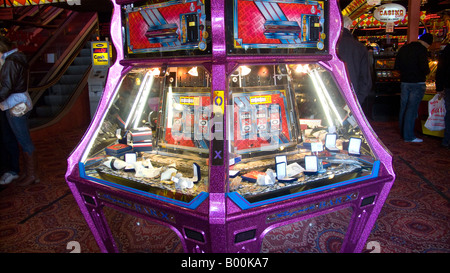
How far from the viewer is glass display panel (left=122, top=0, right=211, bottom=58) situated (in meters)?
1.41

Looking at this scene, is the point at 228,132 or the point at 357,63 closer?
the point at 228,132

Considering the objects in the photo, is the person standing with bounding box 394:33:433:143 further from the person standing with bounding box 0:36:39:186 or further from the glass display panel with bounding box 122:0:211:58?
the person standing with bounding box 0:36:39:186

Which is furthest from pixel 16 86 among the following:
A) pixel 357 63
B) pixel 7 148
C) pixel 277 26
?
pixel 357 63

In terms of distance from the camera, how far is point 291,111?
6.81ft

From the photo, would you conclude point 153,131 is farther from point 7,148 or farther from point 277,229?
point 7,148

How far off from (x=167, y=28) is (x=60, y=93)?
22.9 feet

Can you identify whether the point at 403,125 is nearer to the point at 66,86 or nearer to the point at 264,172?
the point at 264,172

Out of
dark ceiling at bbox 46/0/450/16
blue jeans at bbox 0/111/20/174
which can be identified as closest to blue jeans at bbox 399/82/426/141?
blue jeans at bbox 0/111/20/174

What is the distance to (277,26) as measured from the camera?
4.85 ft

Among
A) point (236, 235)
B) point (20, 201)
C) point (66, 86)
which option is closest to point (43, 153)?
point (20, 201)

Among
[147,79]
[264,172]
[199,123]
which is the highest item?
[147,79]

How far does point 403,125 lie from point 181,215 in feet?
16.9

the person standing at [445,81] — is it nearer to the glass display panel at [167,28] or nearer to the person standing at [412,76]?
the person standing at [412,76]

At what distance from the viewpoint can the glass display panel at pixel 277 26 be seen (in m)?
1.41
